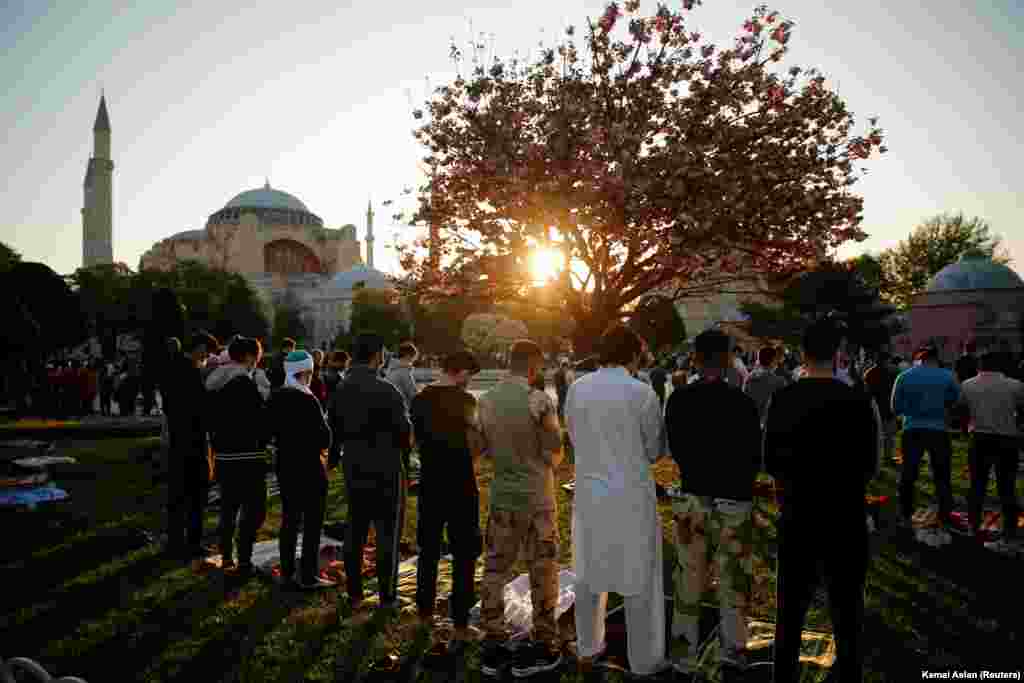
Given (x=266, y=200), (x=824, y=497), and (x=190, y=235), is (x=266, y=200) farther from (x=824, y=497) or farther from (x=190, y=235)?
(x=824, y=497)

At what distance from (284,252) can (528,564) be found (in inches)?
4375

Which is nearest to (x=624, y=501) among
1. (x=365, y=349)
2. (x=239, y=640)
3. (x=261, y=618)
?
(x=365, y=349)

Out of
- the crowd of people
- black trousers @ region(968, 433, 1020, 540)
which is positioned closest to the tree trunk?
black trousers @ region(968, 433, 1020, 540)

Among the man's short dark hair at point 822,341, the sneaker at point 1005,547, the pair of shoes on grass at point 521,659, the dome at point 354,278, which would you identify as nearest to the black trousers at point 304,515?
the pair of shoes on grass at point 521,659

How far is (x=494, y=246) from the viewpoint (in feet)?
33.8

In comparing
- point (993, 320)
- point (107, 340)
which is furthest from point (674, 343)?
point (107, 340)

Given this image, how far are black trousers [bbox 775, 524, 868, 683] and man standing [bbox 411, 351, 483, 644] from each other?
6.74ft

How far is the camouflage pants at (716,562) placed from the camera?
165 inches

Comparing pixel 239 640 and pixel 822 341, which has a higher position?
pixel 822 341

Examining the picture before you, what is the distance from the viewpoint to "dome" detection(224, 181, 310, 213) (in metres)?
110

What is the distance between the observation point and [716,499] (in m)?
4.25

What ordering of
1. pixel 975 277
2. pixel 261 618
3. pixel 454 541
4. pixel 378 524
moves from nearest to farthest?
pixel 454 541
pixel 261 618
pixel 378 524
pixel 975 277

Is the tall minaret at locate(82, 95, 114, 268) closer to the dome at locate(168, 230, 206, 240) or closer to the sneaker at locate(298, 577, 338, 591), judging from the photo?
the dome at locate(168, 230, 206, 240)

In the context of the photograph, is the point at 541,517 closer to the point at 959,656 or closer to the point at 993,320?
the point at 959,656
